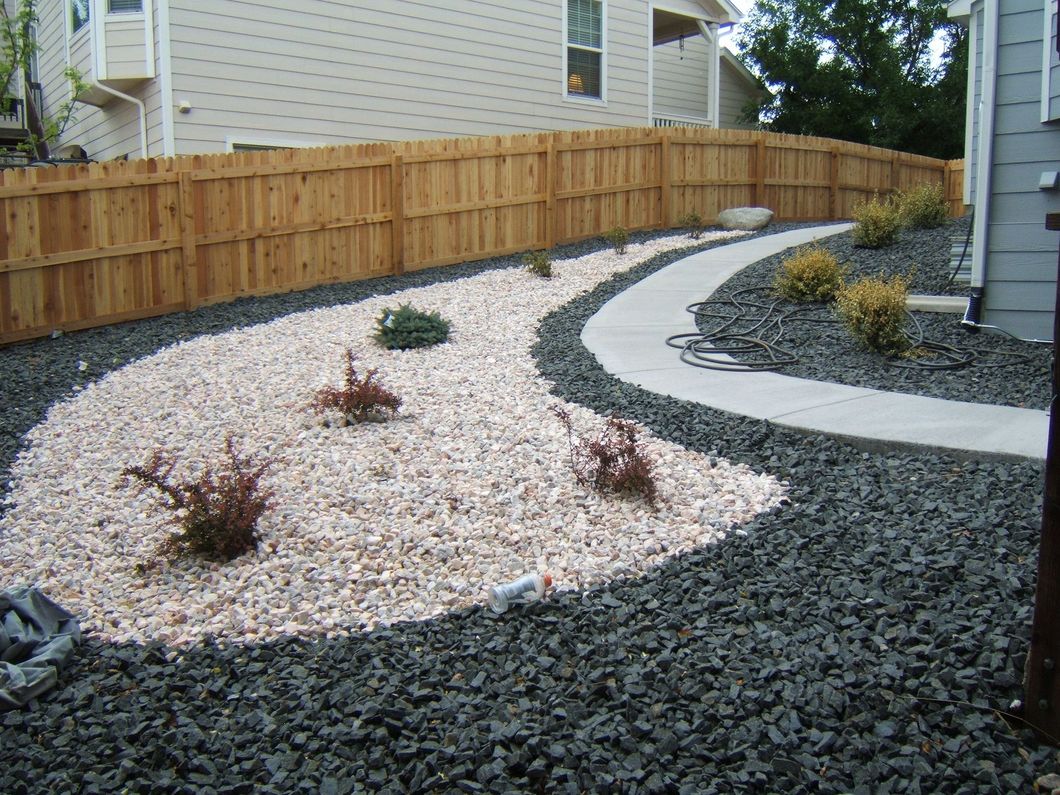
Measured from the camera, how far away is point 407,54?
44.3ft

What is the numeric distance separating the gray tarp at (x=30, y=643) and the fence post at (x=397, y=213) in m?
8.16

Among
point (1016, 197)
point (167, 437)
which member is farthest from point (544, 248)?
point (167, 437)

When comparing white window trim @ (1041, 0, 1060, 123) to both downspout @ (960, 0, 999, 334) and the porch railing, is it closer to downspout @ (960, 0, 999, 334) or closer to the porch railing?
downspout @ (960, 0, 999, 334)

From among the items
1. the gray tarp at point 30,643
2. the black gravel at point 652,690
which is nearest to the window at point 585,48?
the black gravel at point 652,690

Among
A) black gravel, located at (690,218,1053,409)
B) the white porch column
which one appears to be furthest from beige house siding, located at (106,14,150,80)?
the white porch column

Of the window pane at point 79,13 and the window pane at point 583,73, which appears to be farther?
the window pane at point 583,73

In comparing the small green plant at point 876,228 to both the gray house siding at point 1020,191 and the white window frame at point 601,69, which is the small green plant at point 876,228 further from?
the white window frame at point 601,69

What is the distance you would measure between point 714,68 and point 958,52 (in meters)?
10.5

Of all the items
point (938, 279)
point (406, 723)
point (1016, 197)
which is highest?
point (1016, 197)

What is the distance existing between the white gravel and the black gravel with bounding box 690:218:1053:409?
6.36 ft

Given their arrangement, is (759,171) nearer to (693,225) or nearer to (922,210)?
(693,225)

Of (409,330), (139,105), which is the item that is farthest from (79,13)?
(409,330)

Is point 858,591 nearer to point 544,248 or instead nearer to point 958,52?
point 544,248

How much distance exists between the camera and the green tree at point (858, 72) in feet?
77.6
